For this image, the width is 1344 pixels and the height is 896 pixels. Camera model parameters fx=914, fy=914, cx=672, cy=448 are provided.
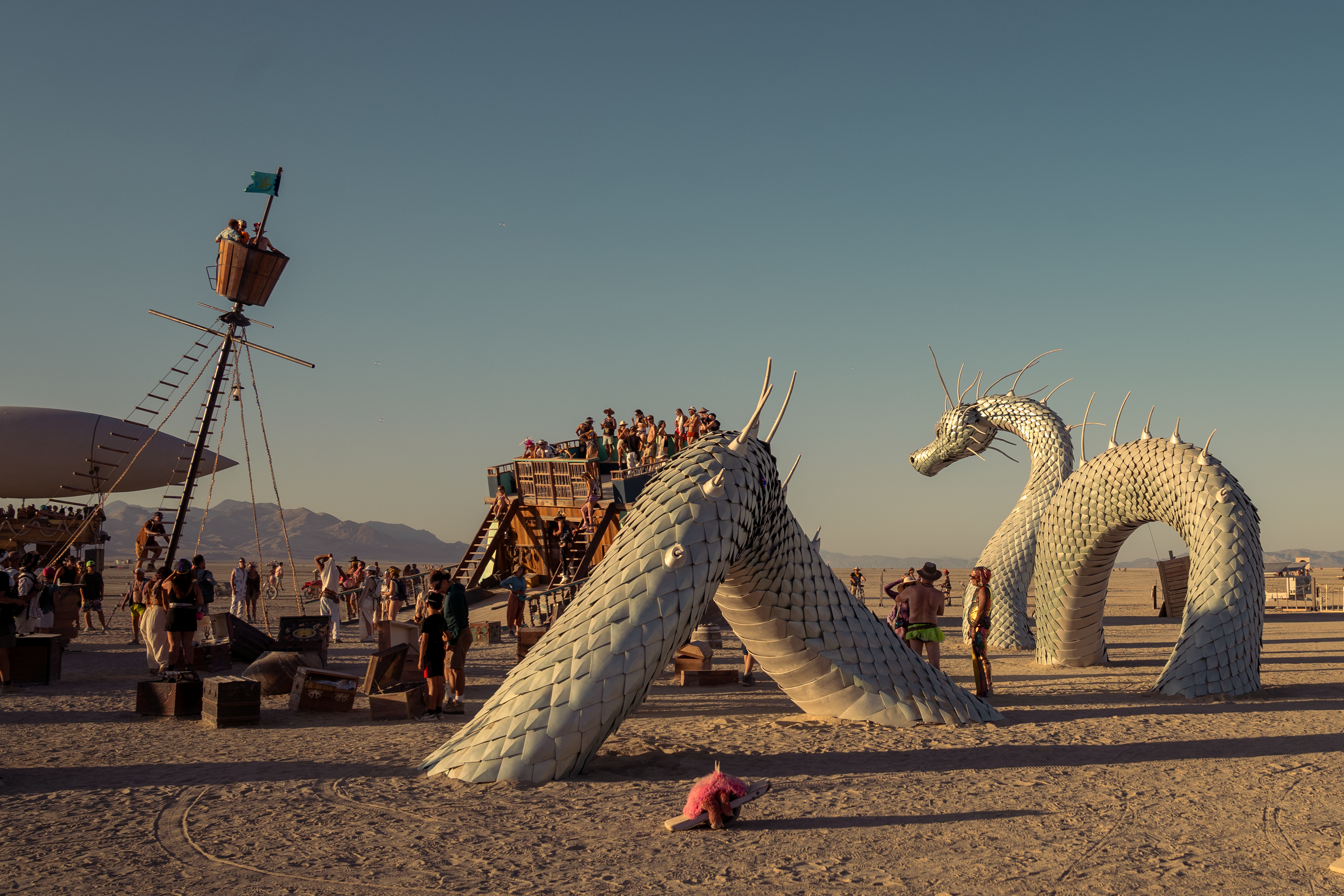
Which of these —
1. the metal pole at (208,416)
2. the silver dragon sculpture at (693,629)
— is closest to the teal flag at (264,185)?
the metal pole at (208,416)

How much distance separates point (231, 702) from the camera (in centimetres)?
803

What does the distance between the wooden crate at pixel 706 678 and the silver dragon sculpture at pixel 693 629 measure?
266cm

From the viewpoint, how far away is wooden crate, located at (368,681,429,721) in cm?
860

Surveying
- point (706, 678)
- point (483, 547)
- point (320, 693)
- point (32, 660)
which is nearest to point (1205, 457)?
point (706, 678)

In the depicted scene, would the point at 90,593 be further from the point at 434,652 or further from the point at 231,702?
the point at 434,652

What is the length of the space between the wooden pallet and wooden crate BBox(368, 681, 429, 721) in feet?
13.9

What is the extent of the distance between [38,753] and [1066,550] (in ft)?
39.7

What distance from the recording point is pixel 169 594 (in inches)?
402

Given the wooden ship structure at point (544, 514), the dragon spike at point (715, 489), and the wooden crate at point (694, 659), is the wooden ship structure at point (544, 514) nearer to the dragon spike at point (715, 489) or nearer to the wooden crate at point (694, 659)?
the wooden crate at point (694, 659)

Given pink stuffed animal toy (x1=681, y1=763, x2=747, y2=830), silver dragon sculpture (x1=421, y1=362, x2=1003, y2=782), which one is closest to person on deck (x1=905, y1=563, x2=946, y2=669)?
silver dragon sculpture (x1=421, y1=362, x2=1003, y2=782)

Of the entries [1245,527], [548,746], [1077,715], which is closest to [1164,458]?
[1245,527]

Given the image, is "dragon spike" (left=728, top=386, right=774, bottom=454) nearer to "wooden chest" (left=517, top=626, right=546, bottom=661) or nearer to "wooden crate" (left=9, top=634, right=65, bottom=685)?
"wooden chest" (left=517, top=626, right=546, bottom=661)

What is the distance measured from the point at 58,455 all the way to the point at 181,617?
23.2 metres

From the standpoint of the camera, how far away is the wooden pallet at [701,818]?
16.1 feet
